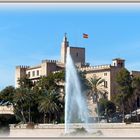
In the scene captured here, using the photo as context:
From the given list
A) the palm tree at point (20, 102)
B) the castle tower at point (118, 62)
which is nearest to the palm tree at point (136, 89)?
the castle tower at point (118, 62)

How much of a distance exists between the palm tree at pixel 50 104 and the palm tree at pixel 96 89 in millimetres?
5128

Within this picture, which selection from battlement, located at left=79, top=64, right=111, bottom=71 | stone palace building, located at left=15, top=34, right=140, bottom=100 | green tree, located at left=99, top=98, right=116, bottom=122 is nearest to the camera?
green tree, located at left=99, top=98, right=116, bottom=122

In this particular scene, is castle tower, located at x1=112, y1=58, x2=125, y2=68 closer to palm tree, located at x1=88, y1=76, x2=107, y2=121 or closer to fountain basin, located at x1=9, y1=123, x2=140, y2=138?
palm tree, located at x1=88, y1=76, x2=107, y2=121

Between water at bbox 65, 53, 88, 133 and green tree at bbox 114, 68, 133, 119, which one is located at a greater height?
→ green tree at bbox 114, 68, 133, 119

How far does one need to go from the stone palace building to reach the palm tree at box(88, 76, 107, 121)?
1083mm

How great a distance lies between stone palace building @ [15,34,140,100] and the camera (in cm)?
8162

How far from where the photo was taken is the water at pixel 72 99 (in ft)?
150

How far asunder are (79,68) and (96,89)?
12660mm

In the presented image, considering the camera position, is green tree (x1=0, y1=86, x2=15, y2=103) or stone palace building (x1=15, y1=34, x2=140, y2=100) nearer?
stone palace building (x1=15, y1=34, x2=140, y2=100)

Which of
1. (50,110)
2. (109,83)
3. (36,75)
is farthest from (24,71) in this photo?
(50,110)

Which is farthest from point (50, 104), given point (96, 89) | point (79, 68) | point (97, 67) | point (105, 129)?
point (105, 129)

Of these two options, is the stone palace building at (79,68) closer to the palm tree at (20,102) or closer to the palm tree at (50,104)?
the palm tree at (50,104)

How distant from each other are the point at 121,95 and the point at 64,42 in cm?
3083

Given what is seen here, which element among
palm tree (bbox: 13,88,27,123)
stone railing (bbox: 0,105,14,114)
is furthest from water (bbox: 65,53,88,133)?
stone railing (bbox: 0,105,14,114)
